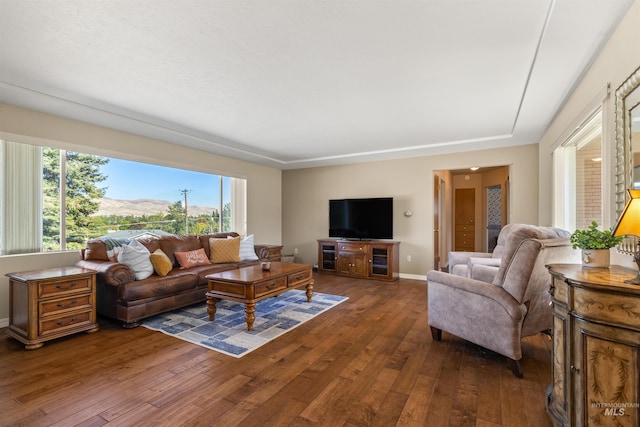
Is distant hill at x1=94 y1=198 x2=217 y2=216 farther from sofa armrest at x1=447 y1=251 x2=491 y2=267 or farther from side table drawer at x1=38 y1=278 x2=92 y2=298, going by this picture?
sofa armrest at x1=447 y1=251 x2=491 y2=267

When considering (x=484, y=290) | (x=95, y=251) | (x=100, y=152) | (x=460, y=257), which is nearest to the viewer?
(x=484, y=290)

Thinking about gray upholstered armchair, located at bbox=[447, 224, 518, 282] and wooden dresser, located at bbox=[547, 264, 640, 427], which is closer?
wooden dresser, located at bbox=[547, 264, 640, 427]

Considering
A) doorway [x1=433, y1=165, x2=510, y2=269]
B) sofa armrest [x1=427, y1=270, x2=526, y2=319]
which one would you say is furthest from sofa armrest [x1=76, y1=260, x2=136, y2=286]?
doorway [x1=433, y1=165, x2=510, y2=269]

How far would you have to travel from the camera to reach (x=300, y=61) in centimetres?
239

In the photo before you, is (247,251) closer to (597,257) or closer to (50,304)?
(50,304)

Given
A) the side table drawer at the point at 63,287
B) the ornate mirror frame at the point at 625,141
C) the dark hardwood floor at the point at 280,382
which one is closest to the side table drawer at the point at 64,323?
the dark hardwood floor at the point at 280,382

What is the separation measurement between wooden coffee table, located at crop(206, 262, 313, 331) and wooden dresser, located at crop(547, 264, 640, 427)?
2.53 m

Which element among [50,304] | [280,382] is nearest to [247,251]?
[50,304]

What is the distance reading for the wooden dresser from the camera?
4.11 ft

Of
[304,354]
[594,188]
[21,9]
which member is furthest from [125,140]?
[594,188]

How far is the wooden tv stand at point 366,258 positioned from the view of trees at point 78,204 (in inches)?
135

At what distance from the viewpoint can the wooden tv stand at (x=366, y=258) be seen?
18.0 ft

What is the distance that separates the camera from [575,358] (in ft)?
4.82

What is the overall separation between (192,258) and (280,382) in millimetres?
2747
